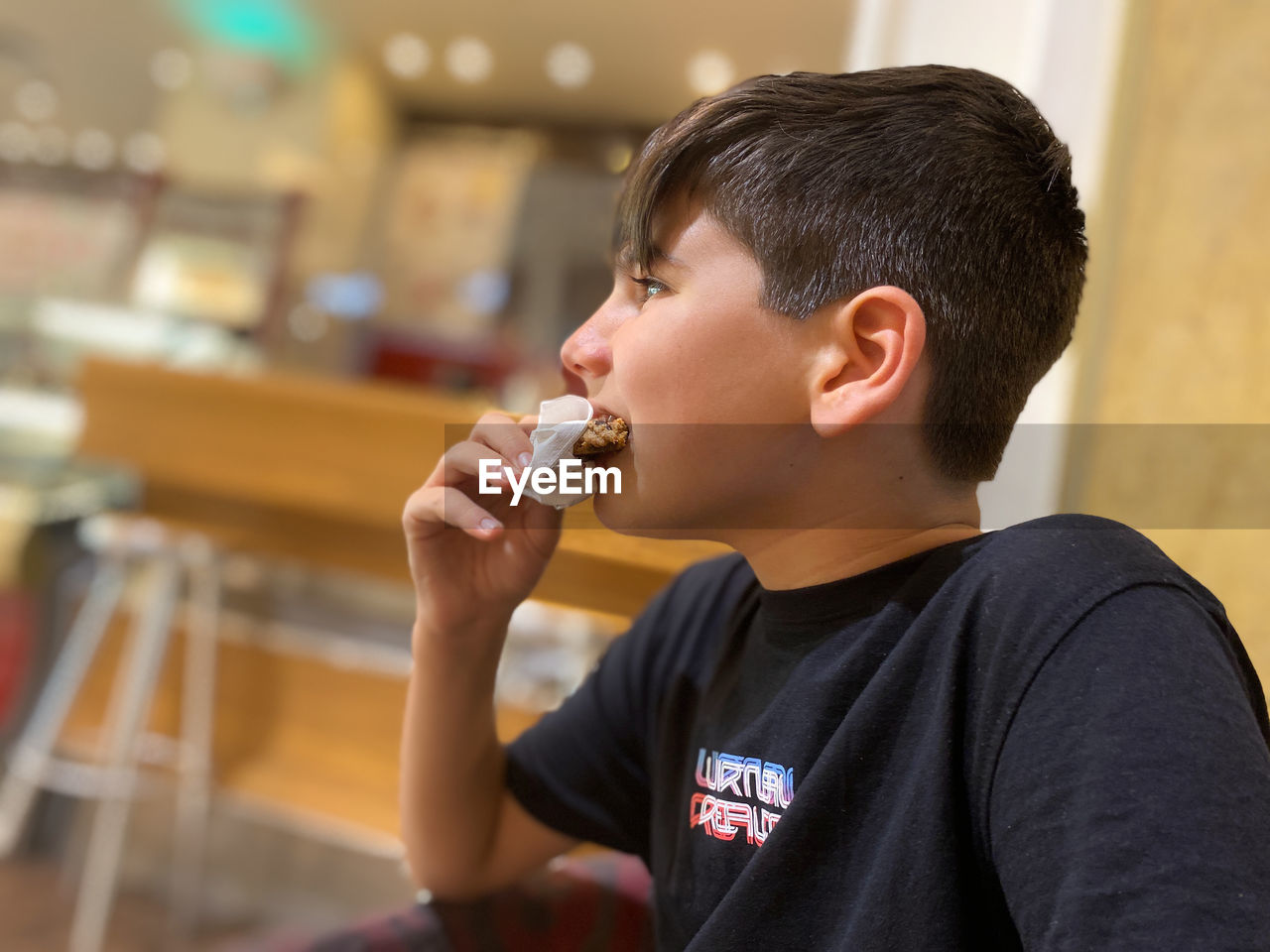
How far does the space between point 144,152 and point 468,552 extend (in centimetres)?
357

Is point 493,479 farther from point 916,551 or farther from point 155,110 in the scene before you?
point 155,110

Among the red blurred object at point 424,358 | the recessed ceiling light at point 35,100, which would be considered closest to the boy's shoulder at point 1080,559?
the red blurred object at point 424,358

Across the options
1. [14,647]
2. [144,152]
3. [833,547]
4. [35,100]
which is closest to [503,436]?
[833,547]

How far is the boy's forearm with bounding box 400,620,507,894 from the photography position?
0.61 m

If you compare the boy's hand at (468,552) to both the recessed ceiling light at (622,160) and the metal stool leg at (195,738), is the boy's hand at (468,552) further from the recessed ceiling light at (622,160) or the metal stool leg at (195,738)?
the metal stool leg at (195,738)

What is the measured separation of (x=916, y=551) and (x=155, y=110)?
391cm

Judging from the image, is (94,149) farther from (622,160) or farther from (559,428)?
(559,428)

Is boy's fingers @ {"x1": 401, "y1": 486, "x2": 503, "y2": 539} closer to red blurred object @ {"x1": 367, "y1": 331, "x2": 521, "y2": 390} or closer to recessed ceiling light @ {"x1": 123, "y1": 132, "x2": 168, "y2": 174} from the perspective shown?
red blurred object @ {"x1": 367, "y1": 331, "x2": 521, "y2": 390}

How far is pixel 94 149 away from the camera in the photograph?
128 inches

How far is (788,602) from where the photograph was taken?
0.50m

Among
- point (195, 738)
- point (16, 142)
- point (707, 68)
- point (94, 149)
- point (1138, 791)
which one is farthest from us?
point (94, 149)

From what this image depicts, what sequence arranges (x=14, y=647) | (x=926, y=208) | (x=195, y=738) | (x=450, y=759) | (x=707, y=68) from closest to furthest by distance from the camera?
(x=926, y=208)
(x=450, y=759)
(x=195, y=738)
(x=14, y=647)
(x=707, y=68)

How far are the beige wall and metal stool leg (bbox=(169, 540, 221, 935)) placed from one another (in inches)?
58.9

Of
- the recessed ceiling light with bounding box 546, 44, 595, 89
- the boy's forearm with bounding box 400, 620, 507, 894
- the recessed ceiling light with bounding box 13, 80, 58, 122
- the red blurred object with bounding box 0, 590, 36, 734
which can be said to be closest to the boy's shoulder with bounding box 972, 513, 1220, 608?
the boy's forearm with bounding box 400, 620, 507, 894
